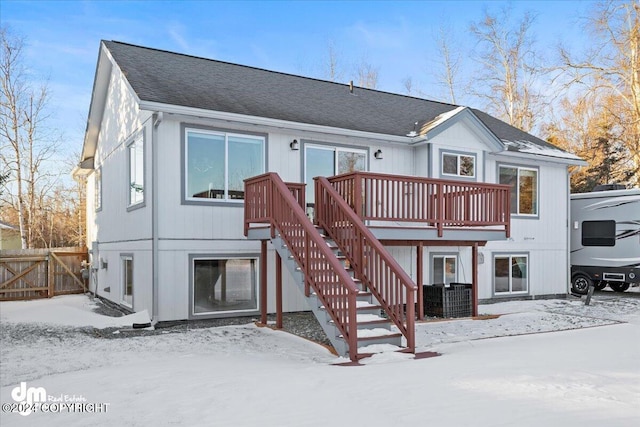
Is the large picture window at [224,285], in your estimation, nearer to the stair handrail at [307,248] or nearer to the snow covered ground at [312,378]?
the snow covered ground at [312,378]

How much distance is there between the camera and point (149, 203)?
9.71m

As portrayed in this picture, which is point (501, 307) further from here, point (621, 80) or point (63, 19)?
point (63, 19)

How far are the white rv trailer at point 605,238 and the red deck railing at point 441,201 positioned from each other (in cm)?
630

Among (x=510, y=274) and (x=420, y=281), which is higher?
(x=420, y=281)

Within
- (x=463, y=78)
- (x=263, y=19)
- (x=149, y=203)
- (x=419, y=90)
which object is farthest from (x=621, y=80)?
(x=149, y=203)

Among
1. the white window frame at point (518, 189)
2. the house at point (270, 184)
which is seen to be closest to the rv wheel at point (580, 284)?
the house at point (270, 184)

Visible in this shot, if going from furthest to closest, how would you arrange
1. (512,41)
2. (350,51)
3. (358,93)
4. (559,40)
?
(350,51) < (512,41) < (559,40) < (358,93)

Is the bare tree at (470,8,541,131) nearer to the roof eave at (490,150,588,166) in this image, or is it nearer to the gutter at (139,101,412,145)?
the roof eave at (490,150,588,166)

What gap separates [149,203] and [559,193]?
11549mm

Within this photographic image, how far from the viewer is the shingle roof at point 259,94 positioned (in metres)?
10.1

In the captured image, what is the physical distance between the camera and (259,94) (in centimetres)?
1167

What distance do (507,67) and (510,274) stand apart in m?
16.4

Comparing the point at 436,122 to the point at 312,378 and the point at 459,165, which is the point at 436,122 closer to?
the point at 459,165

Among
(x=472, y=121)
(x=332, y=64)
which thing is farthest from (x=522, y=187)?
(x=332, y=64)
